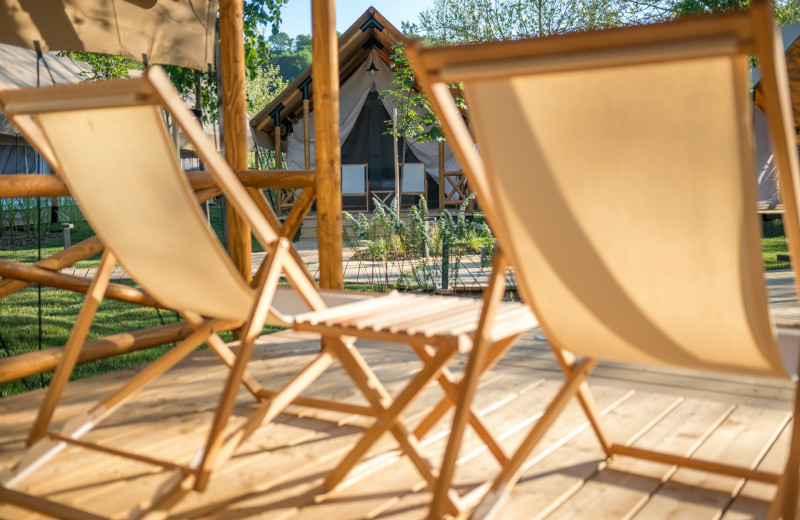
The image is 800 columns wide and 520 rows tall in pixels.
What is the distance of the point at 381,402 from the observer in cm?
204

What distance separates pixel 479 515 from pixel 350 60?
1421 cm

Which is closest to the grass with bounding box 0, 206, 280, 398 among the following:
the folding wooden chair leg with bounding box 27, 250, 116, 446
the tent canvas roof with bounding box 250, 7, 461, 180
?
the folding wooden chair leg with bounding box 27, 250, 116, 446

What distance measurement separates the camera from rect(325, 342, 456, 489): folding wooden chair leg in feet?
5.69

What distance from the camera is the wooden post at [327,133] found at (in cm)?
356

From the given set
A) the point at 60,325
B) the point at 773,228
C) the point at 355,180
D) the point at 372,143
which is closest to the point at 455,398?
the point at 60,325

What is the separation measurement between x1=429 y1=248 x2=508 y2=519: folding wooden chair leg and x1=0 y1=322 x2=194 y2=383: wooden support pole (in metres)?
1.54

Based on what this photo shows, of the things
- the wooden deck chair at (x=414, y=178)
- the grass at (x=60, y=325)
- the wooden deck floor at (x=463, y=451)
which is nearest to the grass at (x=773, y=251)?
the wooden deck floor at (x=463, y=451)

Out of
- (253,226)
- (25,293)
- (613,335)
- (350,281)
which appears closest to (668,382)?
(613,335)

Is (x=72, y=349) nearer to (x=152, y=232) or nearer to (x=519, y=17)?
(x=152, y=232)

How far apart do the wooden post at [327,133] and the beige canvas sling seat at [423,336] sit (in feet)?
4.84

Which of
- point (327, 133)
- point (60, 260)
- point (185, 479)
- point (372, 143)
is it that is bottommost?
point (185, 479)

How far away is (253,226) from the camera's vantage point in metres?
1.84

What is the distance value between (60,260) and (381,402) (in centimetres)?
156

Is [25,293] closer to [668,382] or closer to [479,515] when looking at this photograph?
[668,382]
